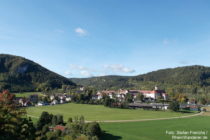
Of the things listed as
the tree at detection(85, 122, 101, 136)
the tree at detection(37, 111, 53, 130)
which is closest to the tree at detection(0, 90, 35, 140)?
the tree at detection(85, 122, 101, 136)

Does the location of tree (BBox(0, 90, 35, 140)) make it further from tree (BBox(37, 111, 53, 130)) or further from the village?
the village

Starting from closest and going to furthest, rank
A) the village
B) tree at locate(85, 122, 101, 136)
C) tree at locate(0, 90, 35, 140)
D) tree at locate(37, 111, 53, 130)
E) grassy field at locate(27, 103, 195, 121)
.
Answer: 1. tree at locate(0, 90, 35, 140)
2. tree at locate(85, 122, 101, 136)
3. tree at locate(37, 111, 53, 130)
4. grassy field at locate(27, 103, 195, 121)
5. the village

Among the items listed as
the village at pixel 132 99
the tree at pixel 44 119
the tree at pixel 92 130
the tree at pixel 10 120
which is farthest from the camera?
the village at pixel 132 99

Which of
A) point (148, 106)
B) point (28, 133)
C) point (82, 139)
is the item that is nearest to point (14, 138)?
point (28, 133)

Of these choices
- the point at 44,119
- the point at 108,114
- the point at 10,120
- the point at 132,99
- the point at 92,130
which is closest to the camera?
the point at 10,120

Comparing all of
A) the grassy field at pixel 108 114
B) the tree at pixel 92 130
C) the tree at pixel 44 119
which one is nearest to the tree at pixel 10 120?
the tree at pixel 92 130

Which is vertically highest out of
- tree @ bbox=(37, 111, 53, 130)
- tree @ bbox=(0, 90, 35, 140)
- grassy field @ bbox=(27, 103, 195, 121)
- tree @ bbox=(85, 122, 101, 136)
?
tree @ bbox=(0, 90, 35, 140)

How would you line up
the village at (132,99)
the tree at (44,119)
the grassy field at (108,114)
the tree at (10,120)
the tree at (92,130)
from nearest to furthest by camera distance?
the tree at (10,120)
the tree at (92,130)
the tree at (44,119)
the grassy field at (108,114)
the village at (132,99)

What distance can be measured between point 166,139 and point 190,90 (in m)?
133

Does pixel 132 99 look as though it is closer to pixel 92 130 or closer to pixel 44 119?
pixel 44 119

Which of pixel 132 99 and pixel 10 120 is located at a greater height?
pixel 10 120

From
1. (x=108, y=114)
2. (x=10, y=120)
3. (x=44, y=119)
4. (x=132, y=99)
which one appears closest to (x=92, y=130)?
(x=44, y=119)

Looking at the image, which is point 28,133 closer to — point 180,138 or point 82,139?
point 82,139

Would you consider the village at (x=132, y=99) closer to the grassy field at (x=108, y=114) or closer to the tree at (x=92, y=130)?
the grassy field at (x=108, y=114)
